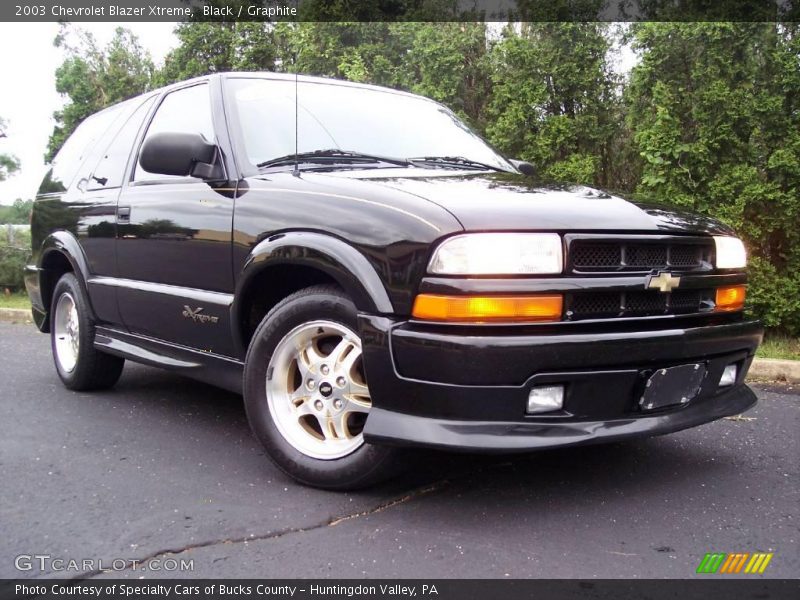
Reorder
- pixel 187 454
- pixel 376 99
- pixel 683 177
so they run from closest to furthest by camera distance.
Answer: pixel 187 454 → pixel 376 99 → pixel 683 177

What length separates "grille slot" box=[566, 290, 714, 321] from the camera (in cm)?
248

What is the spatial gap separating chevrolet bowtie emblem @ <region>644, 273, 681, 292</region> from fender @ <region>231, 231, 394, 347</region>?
95 cm

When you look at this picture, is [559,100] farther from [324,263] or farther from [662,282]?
[324,263]

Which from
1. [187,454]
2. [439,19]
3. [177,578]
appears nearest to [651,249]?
[177,578]

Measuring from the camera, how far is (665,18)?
20.7 feet

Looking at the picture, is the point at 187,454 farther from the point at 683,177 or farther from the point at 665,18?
the point at 665,18

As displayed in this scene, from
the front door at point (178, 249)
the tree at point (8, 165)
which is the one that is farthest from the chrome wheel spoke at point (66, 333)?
the tree at point (8, 165)

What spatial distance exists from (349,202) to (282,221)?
363 mm

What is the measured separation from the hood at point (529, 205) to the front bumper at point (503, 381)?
375mm

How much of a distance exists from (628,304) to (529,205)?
1.66 feet

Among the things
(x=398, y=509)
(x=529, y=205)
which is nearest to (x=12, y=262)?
(x=398, y=509)

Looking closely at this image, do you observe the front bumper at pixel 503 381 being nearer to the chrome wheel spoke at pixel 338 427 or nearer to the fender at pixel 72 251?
the chrome wheel spoke at pixel 338 427

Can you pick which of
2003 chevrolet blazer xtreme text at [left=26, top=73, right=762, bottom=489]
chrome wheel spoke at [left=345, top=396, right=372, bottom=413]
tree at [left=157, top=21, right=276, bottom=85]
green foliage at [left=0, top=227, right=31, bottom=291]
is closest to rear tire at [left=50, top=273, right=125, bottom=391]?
2003 chevrolet blazer xtreme text at [left=26, top=73, right=762, bottom=489]

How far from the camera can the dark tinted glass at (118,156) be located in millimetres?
4277
